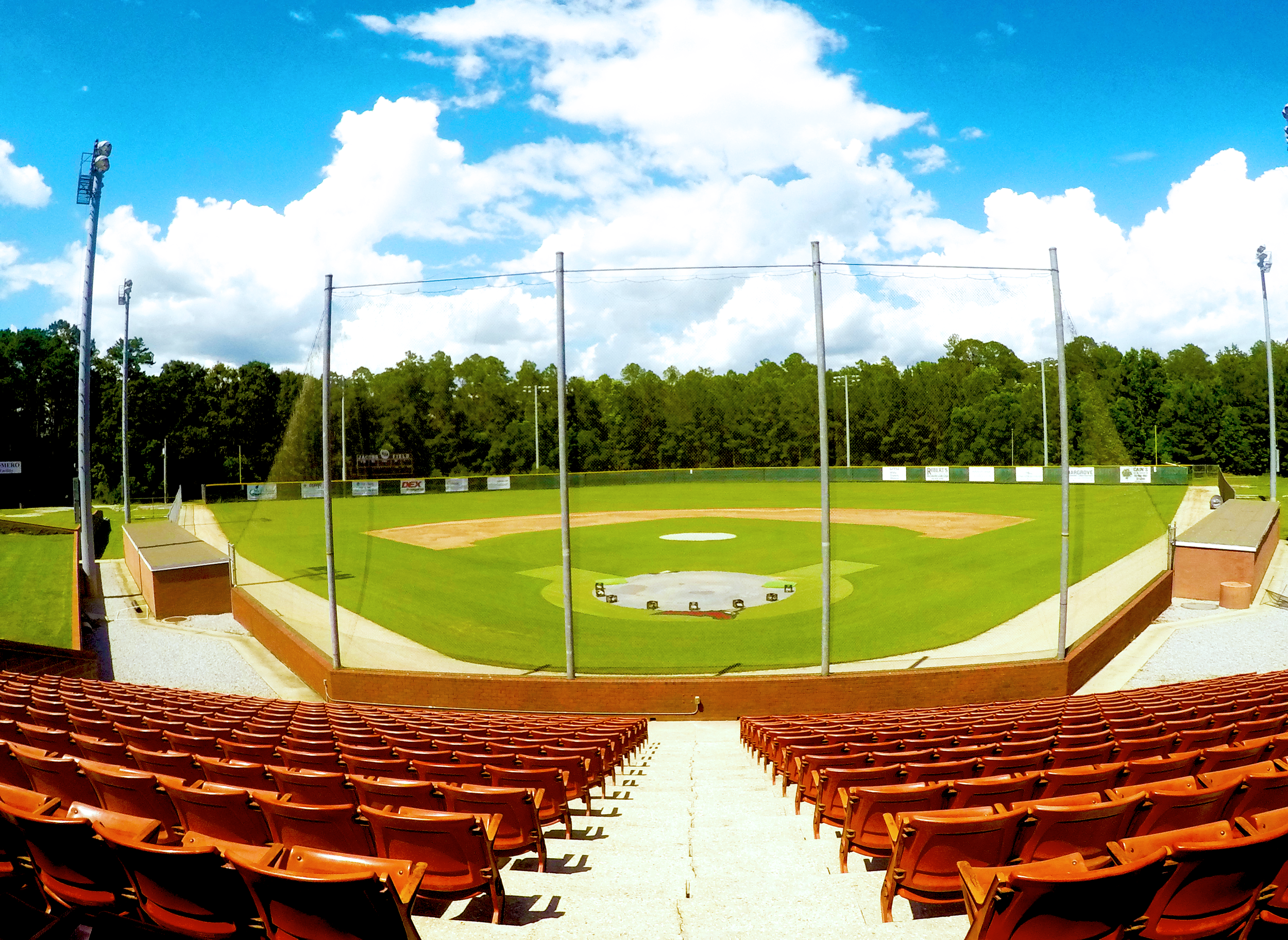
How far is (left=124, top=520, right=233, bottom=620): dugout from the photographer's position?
24.5 meters

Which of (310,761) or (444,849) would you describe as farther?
(310,761)

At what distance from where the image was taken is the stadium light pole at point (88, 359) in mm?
24406

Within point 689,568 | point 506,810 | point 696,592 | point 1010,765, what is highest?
point 506,810

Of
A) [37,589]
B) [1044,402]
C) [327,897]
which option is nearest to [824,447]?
[327,897]

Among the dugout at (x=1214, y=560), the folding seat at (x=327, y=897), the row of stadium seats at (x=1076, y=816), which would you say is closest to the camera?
the folding seat at (x=327, y=897)

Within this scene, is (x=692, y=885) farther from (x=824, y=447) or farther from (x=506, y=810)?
(x=824, y=447)

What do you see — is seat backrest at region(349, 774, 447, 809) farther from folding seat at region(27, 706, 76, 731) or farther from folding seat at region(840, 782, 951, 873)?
folding seat at region(27, 706, 76, 731)

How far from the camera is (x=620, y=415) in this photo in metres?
52.6

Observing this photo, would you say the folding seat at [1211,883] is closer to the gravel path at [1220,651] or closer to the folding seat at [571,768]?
the folding seat at [571,768]

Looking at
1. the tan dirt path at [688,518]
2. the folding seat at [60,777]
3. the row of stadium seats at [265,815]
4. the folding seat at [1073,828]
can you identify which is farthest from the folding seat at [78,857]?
the tan dirt path at [688,518]

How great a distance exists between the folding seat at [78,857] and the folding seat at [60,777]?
96 cm

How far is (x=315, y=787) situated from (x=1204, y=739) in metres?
6.72

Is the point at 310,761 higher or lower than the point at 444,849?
lower

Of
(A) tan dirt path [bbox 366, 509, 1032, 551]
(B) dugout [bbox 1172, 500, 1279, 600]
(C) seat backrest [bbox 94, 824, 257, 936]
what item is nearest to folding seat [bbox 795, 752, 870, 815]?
(C) seat backrest [bbox 94, 824, 257, 936]
